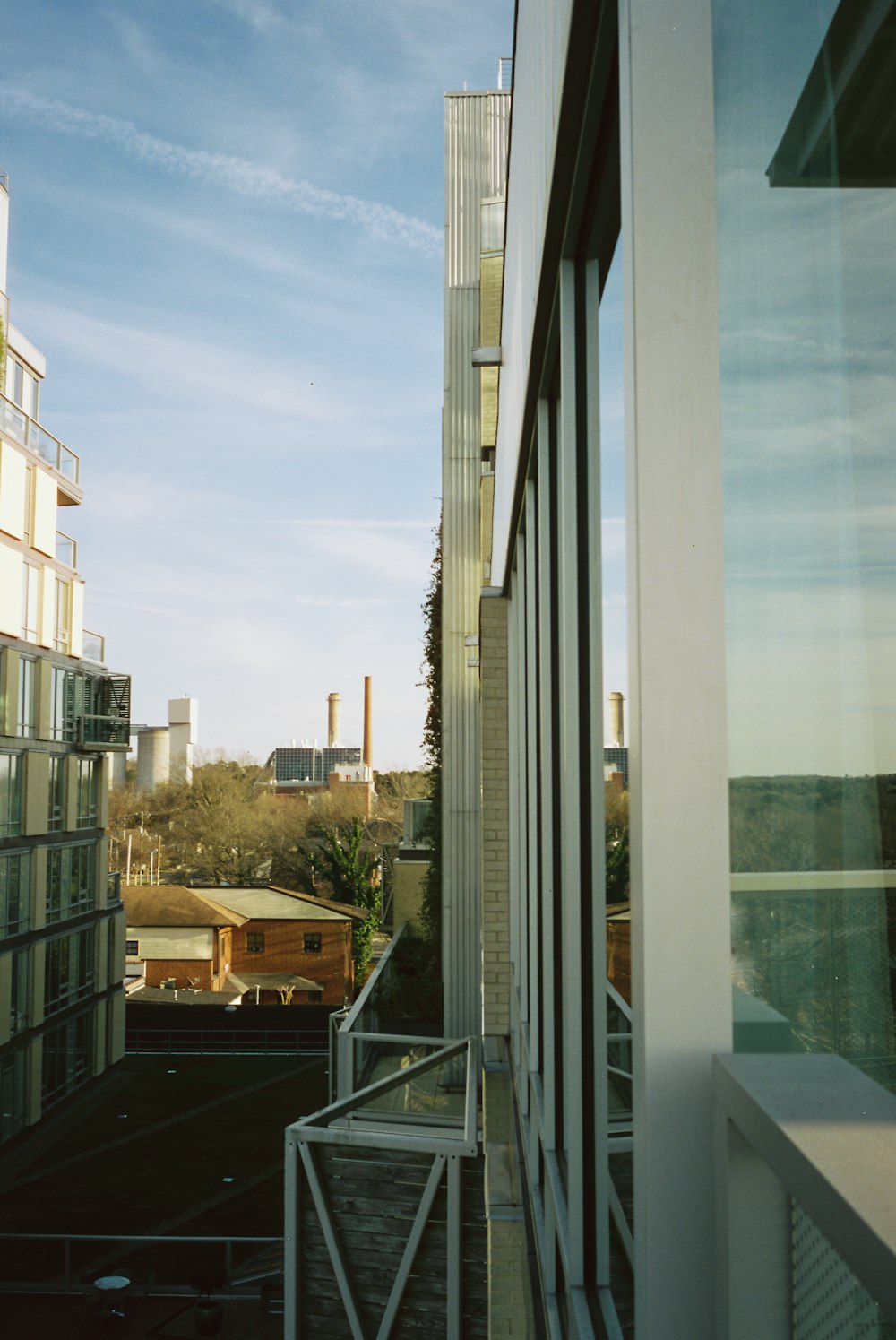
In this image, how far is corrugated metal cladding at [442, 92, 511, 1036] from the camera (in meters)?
11.7

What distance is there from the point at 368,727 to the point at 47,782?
39.1m

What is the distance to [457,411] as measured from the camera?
13.0m

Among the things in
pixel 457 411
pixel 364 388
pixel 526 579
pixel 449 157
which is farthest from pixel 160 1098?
pixel 364 388

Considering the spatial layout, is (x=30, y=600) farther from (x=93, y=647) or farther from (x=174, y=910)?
(x=174, y=910)

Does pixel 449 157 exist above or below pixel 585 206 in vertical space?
above

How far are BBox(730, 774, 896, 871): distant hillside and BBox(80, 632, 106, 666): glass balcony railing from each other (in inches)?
887

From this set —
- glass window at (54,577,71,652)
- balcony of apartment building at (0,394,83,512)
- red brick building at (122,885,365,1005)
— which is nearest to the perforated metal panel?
balcony of apartment building at (0,394,83,512)

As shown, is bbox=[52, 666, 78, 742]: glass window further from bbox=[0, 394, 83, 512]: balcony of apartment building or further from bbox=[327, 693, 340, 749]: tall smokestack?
bbox=[327, 693, 340, 749]: tall smokestack

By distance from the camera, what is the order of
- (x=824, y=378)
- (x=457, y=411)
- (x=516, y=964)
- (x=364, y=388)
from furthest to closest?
(x=364, y=388) < (x=457, y=411) < (x=516, y=964) < (x=824, y=378)

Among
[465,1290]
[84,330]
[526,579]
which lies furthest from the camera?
[84,330]

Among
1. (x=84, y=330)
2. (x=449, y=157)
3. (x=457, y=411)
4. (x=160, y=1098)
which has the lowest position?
(x=160, y=1098)

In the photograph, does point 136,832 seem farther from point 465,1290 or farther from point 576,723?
point 576,723

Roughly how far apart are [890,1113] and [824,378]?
0.51 meters

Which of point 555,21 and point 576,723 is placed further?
point 576,723
